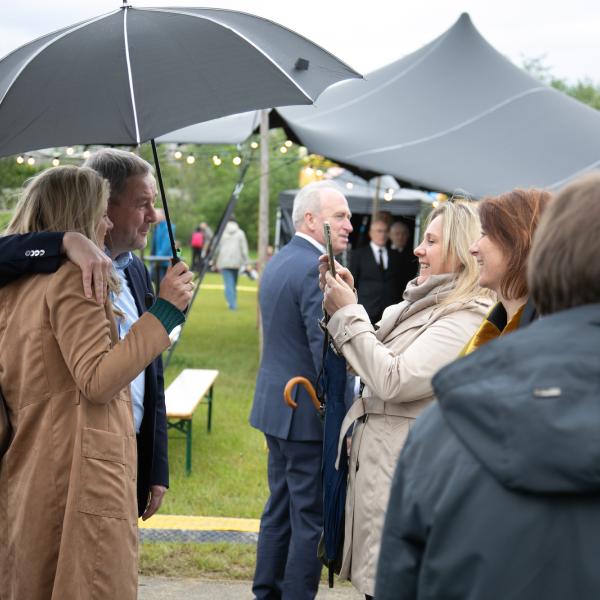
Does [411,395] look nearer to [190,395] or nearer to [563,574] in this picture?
[563,574]

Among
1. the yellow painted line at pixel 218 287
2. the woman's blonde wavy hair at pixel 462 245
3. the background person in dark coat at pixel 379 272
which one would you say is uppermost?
the woman's blonde wavy hair at pixel 462 245

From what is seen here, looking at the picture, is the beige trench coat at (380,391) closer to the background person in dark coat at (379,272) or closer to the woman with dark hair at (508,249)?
the woman with dark hair at (508,249)

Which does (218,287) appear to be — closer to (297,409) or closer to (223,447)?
(223,447)

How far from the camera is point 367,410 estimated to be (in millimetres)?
3537

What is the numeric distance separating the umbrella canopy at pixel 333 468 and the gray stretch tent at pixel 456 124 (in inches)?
224

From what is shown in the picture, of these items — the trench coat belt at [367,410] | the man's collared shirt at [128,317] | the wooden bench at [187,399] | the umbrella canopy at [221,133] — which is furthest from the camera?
the umbrella canopy at [221,133]

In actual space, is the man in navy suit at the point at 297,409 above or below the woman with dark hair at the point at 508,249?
below

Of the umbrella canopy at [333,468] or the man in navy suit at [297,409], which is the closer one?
the umbrella canopy at [333,468]

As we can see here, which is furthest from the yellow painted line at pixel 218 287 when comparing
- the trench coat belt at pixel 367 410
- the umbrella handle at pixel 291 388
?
the trench coat belt at pixel 367 410

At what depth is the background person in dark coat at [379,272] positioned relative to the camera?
11.8 meters

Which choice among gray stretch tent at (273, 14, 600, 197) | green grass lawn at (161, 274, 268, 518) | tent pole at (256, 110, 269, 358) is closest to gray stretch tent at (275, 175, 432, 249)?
tent pole at (256, 110, 269, 358)

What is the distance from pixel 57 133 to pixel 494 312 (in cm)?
144

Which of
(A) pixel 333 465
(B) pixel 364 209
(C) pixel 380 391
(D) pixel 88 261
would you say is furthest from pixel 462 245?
(B) pixel 364 209

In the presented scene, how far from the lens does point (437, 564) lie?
146cm
